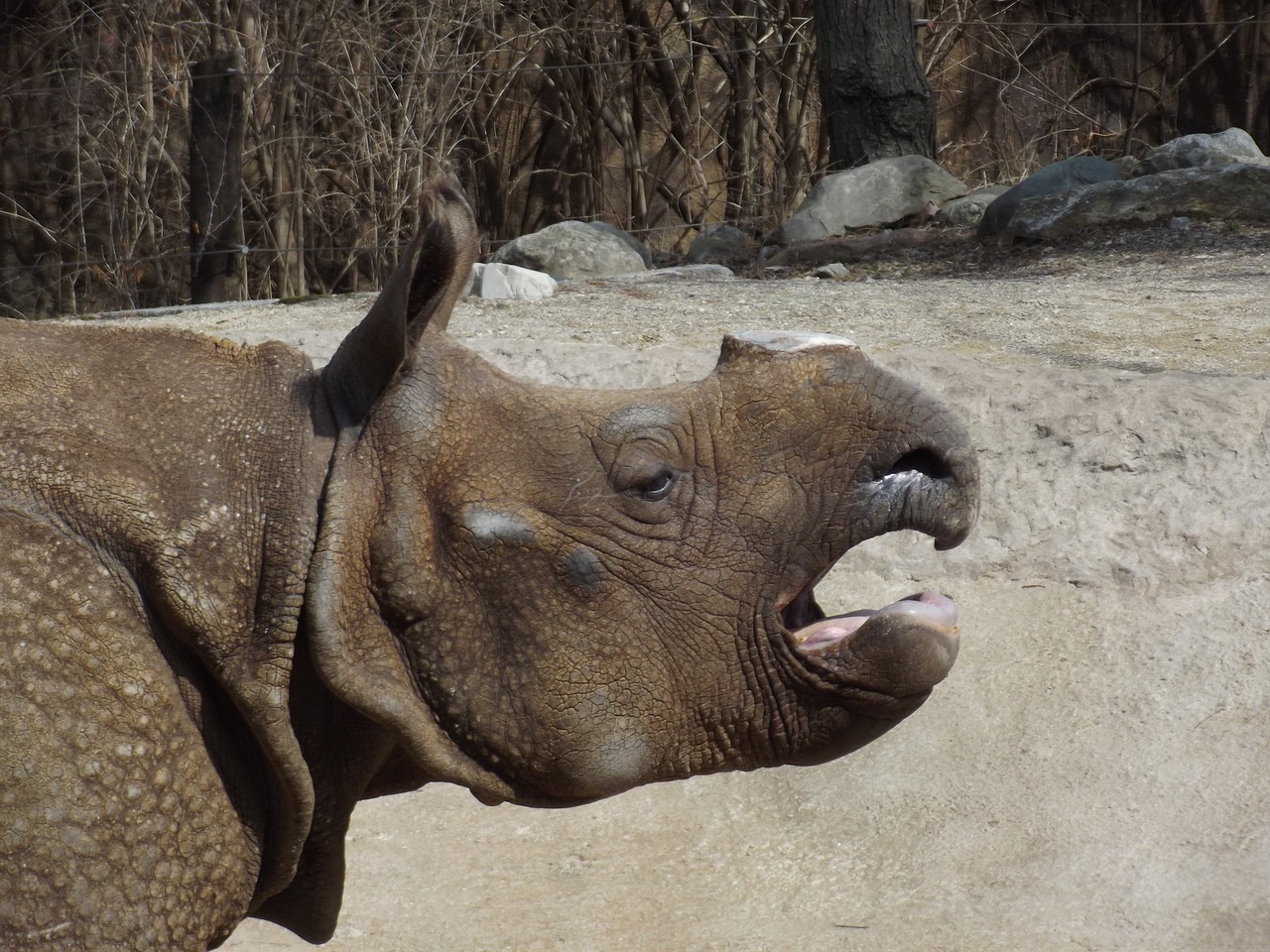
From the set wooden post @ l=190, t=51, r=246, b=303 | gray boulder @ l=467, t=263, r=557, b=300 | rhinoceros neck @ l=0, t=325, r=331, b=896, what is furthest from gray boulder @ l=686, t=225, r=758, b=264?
rhinoceros neck @ l=0, t=325, r=331, b=896

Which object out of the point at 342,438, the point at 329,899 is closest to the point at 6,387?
the point at 342,438

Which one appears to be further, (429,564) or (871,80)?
(871,80)

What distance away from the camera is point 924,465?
2.49m

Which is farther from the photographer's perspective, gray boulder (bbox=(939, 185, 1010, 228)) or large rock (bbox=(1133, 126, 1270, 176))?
large rock (bbox=(1133, 126, 1270, 176))

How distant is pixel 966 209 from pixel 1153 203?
1.41 m

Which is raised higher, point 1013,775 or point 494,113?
point 494,113

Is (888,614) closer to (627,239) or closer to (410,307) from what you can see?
(410,307)

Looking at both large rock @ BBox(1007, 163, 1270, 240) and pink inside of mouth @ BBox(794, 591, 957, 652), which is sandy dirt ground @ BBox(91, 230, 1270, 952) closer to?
pink inside of mouth @ BBox(794, 591, 957, 652)

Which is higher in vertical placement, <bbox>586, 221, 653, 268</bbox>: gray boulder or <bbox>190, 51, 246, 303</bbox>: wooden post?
<bbox>190, 51, 246, 303</bbox>: wooden post

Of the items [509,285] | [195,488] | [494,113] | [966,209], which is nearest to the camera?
[195,488]

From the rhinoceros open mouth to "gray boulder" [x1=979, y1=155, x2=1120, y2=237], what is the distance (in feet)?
24.3

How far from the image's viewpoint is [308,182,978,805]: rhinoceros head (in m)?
2.40

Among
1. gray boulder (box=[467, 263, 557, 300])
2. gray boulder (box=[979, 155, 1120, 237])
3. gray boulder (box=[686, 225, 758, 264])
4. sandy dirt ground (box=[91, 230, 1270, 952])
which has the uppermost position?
gray boulder (box=[979, 155, 1120, 237])

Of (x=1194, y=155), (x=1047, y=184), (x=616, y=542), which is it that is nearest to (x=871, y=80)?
(x=1047, y=184)
